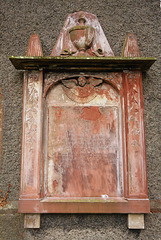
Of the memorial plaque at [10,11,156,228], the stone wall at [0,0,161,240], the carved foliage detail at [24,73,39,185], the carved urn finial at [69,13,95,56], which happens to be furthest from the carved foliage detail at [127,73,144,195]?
the carved foliage detail at [24,73,39,185]

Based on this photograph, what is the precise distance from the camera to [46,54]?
13.2 feet

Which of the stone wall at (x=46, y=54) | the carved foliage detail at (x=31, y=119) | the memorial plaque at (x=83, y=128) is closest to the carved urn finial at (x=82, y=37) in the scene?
the memorial plaque at (x=83, y=128)

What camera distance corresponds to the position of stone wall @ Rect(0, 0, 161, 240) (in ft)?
11.4

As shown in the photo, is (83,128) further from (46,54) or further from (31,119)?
(46,54)

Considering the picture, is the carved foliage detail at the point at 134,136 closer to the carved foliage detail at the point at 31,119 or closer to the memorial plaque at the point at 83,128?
the memorial plaque at the point at 83,128

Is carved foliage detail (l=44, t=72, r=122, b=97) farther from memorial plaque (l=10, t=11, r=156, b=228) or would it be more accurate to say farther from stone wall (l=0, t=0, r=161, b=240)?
stone wall (l=0, t=0, r=161, b=240)

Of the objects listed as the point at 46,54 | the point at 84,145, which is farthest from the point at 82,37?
the point at 84,145

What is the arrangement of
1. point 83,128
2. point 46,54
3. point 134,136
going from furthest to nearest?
point 46,54 < point 83,128 < point 134,136

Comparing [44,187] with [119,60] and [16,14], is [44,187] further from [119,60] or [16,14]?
[16,14]

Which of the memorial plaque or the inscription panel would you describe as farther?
the inscription panel

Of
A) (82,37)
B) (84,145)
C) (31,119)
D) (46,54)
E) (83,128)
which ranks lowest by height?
(84,145)

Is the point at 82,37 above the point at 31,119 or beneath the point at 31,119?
above

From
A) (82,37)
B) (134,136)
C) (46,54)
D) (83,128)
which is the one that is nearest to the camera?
(134,136)

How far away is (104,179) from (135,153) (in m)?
0.58
